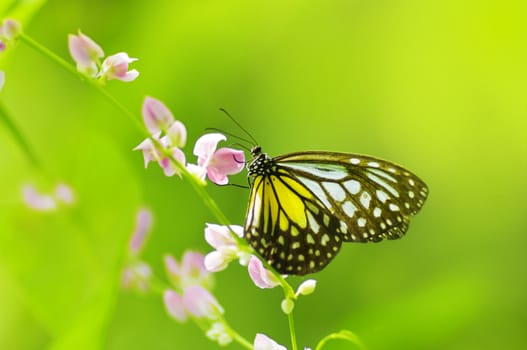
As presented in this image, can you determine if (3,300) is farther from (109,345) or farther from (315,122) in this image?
(315,122)

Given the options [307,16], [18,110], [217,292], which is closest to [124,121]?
[18,110]

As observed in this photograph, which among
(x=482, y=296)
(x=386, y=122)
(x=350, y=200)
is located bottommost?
(x=482, y=296)

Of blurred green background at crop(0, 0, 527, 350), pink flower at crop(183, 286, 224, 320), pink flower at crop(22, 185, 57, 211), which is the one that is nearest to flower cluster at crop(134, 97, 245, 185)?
pink flower at crop(183, 286, 224, 320)

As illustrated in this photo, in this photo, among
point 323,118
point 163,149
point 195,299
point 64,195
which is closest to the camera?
point 163,149

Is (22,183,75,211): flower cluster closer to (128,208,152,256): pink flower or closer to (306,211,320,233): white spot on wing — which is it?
(128,208,152,256): pink flower

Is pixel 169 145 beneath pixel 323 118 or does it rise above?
beneath

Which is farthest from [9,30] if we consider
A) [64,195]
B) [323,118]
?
[323,118]

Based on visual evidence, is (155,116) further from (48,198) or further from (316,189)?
(48,198)
